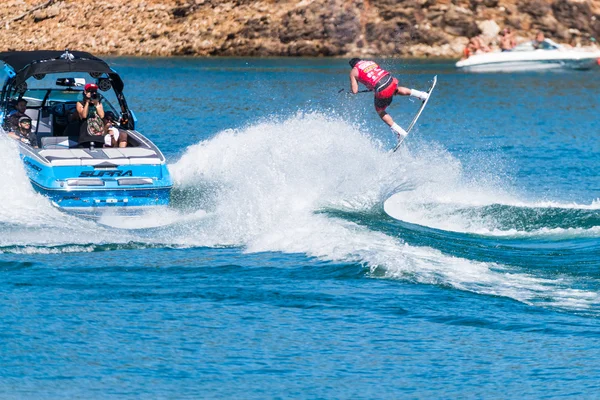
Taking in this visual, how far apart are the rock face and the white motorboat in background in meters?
8.10

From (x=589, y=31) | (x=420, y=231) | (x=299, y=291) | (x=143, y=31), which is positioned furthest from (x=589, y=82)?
(x=299, y=291)

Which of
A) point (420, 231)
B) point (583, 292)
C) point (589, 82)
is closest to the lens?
point (583, 292)

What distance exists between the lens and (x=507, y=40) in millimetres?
55406

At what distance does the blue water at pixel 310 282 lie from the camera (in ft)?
30.1

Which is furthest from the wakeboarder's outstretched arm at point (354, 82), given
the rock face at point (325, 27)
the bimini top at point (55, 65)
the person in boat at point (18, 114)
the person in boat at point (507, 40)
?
the rock face at point (325, 27)

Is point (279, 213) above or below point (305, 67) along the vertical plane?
above

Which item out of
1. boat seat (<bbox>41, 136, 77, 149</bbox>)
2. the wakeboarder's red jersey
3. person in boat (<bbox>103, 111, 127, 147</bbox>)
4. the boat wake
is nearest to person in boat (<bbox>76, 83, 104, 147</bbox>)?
person in boat (<bbox>103, 111, 127, 147</bbox>)

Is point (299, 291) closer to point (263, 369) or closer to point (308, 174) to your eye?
point (263, 369)

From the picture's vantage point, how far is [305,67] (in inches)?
2053

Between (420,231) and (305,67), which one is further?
(305,67)

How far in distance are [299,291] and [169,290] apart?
136 cm

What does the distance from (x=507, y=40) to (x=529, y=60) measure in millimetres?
3694

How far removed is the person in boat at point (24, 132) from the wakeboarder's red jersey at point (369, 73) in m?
4.94

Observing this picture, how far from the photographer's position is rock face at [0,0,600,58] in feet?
199
